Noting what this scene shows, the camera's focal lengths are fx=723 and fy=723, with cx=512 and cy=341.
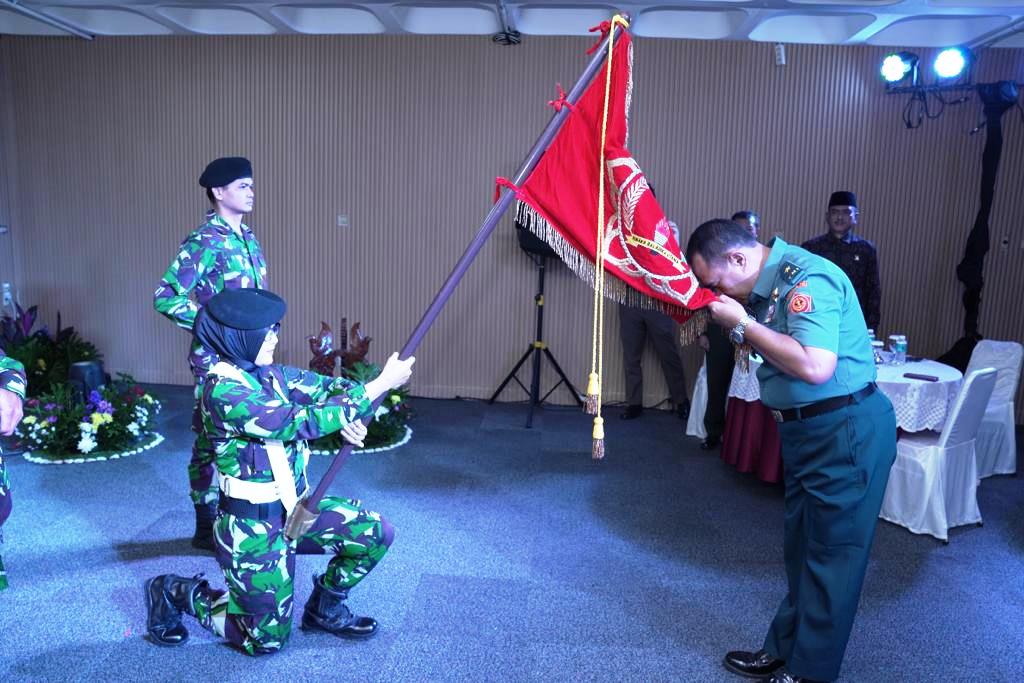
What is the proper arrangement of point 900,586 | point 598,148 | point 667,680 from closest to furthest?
point 598,148
point 667,680
point 900,586

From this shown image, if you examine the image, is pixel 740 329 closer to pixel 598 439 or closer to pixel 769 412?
→ pixel 598 439

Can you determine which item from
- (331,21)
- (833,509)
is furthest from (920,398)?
(331,21)

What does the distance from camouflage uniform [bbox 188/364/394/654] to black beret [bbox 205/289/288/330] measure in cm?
14

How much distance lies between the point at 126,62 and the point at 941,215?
626cm

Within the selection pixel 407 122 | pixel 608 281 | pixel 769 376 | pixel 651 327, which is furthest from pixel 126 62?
pixel 769 376

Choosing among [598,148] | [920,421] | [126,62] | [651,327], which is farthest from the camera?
[126,62]

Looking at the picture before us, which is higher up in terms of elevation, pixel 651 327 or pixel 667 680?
pixel 651 327

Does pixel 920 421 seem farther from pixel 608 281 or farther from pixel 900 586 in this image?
pixel 608 281

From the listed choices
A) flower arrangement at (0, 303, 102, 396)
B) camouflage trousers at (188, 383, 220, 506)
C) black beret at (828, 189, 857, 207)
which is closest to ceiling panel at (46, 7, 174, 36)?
flower arrangement at (0, 303, 102, 396)

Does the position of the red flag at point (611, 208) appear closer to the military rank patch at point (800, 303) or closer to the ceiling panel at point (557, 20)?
the military rank patch at point (800, 303)

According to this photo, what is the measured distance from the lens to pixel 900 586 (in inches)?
110

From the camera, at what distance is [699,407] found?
4.68 m

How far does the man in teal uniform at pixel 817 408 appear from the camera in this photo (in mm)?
1817

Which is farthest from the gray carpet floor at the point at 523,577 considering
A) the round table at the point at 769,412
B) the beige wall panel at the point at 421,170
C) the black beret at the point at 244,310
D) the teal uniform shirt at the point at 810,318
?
the beige wall panel at the point at 421,170
